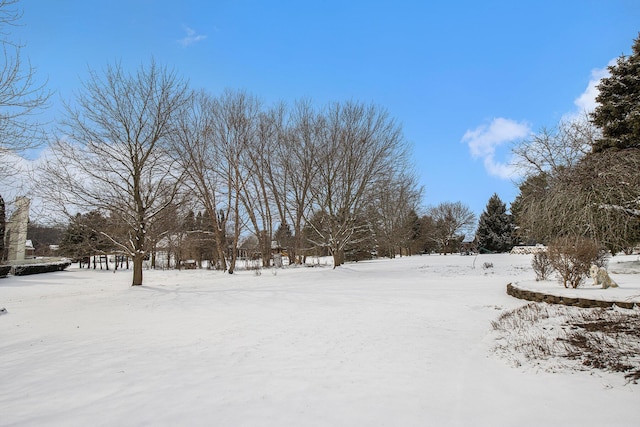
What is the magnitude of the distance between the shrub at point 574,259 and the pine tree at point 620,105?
8690 millimetres

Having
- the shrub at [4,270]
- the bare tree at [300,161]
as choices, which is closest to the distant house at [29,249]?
the shrub at [4,270]

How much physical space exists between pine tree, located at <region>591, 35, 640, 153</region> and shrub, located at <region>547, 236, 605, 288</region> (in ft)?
28.5

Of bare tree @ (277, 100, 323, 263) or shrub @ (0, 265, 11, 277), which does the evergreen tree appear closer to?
bare tree @ (277, 100, 323, 263)

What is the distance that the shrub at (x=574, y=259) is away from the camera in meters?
9.23

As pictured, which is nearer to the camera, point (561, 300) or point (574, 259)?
point (561, 300)

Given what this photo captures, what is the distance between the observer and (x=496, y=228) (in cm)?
4459

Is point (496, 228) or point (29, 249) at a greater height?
point (496, 228)

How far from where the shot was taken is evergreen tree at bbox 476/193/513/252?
144ft

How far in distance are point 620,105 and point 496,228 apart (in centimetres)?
3096

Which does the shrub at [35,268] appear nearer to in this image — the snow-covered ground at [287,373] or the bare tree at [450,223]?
the snow-covered ground at [287,373]

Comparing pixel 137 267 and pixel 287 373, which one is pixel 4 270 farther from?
pixel 287 373

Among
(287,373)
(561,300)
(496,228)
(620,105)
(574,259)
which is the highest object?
(620,105)

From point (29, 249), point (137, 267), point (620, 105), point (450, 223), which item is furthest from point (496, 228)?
point (29, 249)

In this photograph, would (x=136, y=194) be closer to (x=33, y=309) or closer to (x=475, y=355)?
(x=33, y=309)
